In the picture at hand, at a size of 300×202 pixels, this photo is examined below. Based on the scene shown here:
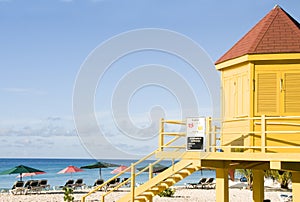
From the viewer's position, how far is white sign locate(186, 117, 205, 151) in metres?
15.1

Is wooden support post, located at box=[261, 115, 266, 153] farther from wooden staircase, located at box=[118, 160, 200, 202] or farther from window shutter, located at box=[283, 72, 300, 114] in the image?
wooden staircase, located at box=[118, 160, 200, 202]

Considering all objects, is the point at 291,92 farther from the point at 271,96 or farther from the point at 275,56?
the point at 275,56

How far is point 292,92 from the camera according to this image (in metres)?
15.8

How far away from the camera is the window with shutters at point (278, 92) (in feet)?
51.9

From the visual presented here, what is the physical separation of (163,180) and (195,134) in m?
3.07

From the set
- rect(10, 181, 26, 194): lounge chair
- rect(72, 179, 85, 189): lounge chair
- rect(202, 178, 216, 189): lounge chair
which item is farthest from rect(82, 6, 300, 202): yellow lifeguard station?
rect(202, 178, 216, 189): lounge chair

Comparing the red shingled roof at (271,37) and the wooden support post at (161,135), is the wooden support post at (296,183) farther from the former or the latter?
the wooden support post at (161,135)

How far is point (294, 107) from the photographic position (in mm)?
15828

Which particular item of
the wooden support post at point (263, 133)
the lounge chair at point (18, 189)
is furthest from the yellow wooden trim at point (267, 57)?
the lounge chair at point (18, 189)

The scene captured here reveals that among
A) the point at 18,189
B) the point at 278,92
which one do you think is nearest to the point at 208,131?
the point at 278,92

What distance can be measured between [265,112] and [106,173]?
9003 cm

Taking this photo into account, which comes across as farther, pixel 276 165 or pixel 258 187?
pixel 258 187

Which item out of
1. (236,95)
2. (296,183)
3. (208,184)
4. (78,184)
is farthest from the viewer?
(208,184)

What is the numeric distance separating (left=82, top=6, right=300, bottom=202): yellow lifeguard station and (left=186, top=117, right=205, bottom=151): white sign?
0.03 m
